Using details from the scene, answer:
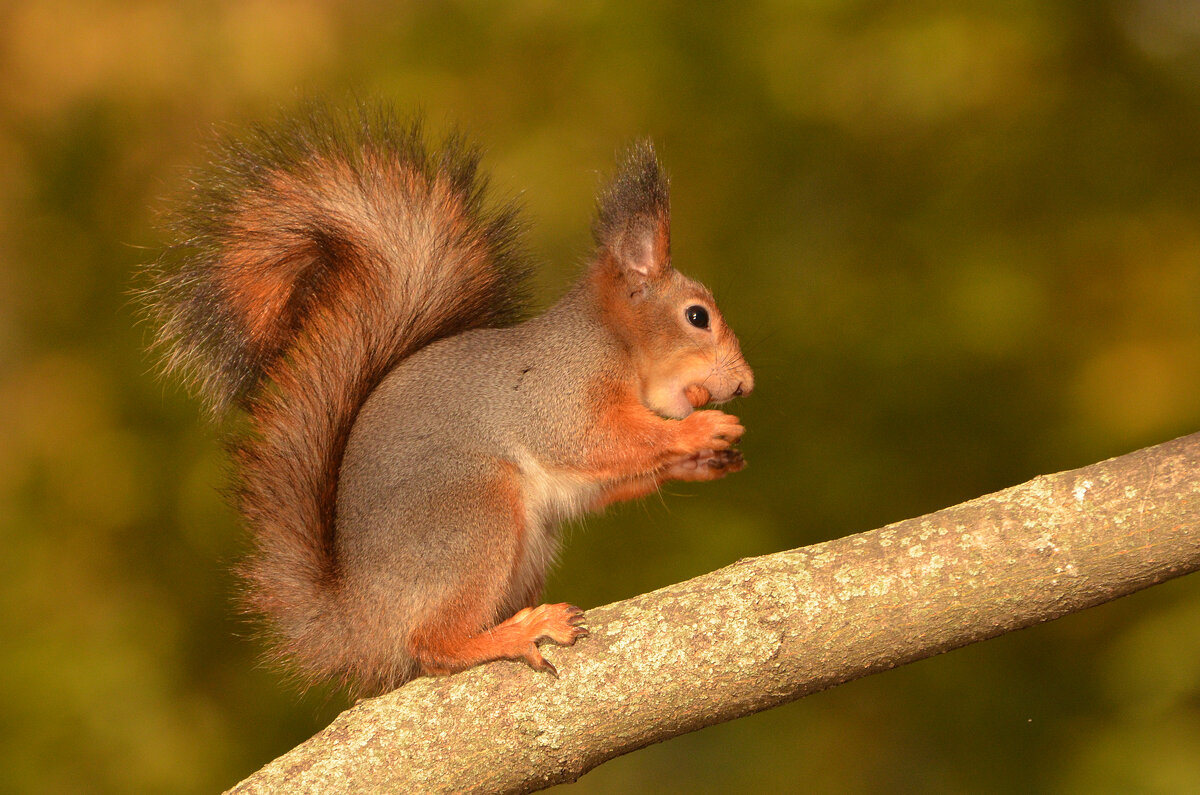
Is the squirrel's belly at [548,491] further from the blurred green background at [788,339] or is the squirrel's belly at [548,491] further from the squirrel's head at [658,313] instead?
the blurred green background at [788,339]

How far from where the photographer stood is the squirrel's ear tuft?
1810mm

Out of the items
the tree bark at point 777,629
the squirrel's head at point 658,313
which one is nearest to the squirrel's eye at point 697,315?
the squirrel's head at point 658,313

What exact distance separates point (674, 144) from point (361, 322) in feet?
5.01

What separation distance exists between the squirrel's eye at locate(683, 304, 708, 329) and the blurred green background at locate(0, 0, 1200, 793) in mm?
774

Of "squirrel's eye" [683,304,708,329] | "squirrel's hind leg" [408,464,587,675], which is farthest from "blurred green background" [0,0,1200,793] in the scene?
"squirrel's hind leg" [408,464,587,675]

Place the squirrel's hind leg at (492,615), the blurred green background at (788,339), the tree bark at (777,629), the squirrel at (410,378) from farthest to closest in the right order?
the blurred green background at (788,339) < the squirrel at (410,378) < the squirrel's hind leg at (492,615) < the tree bark at (777,629)

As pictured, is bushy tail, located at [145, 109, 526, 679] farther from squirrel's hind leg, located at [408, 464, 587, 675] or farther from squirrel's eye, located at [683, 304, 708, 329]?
squirrel's eye, located at [683, 304, 708, 329]

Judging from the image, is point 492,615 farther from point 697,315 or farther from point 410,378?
point 697,315

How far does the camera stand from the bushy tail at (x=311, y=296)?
167cm

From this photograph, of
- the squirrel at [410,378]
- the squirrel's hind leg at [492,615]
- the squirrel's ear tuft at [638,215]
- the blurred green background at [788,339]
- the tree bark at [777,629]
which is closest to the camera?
the tree bark at [777,629]

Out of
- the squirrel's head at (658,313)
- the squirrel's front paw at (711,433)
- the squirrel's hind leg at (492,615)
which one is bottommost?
the squirrel's hind leg at (492,615)

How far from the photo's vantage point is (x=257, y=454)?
1.71m

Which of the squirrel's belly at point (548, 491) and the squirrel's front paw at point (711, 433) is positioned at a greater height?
the squirrel's front paw at point (711, 433)

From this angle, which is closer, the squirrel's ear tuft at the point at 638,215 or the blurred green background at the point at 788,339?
the squirrel's ear tuft at the point at 638,215
